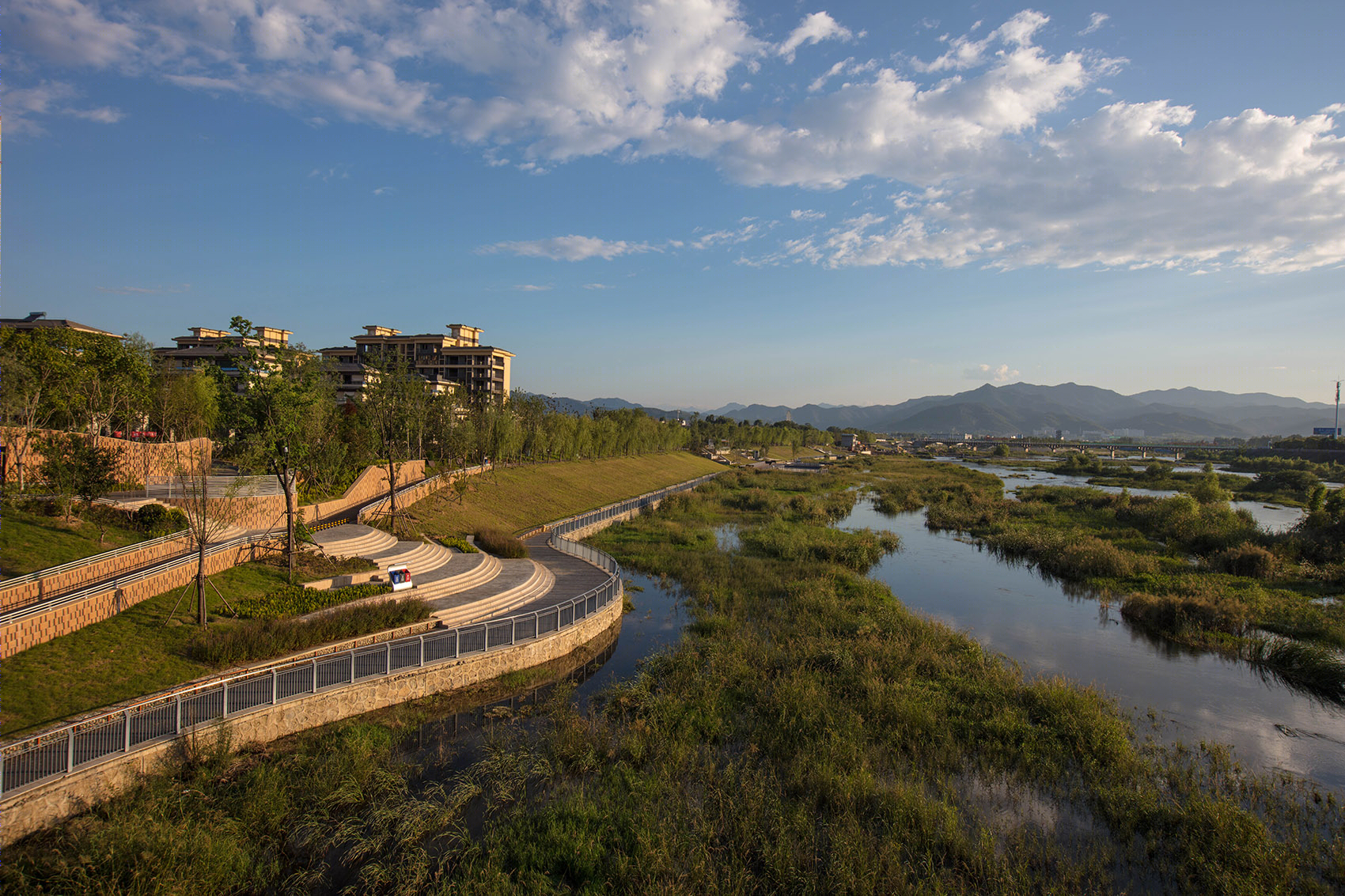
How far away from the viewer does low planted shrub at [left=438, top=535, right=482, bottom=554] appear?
26.9m

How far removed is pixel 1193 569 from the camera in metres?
32.9

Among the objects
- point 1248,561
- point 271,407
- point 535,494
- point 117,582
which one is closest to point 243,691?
point 117,582

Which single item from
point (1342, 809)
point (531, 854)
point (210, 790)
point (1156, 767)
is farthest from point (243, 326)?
point (1342, 809)

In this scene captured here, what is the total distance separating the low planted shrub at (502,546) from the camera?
27.9m

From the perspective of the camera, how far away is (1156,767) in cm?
1373

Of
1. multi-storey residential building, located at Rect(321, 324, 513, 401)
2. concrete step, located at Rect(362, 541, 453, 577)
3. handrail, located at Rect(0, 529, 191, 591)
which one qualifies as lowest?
concrete step, located at Rect(362, 541, 453, 577)

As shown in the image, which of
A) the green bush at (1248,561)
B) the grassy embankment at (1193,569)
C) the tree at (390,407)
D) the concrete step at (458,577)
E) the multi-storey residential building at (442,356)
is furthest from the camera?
the multi-storey residential building at (442,356)

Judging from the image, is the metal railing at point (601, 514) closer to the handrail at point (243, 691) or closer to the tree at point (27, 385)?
the handrail at point (243, 691)

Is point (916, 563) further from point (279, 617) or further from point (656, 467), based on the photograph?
point (656, 467)

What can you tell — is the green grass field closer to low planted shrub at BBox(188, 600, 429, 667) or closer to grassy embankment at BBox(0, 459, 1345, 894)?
low planted shrub at BBox(188, 600, 429, 667)

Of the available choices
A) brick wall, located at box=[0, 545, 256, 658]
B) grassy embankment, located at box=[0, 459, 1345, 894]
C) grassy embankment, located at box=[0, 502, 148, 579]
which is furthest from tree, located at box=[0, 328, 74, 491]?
grassy embankment, located at box=[0, 459, 1345, 894]

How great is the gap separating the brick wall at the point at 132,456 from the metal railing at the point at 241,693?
773 centimetres

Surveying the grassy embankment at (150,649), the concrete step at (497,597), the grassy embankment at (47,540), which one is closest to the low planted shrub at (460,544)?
the concrete step at (497,597)

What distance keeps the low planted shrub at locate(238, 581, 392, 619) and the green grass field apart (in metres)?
11.2
